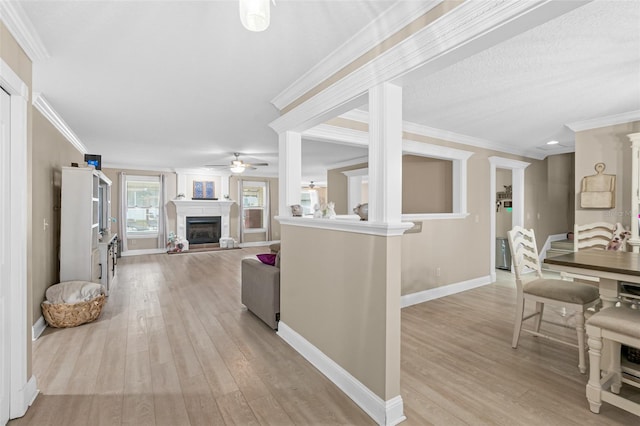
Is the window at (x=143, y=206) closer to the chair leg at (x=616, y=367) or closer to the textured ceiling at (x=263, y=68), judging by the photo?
the textured ceiling at (x=263, y=68)

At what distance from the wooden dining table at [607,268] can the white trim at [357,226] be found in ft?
4.42

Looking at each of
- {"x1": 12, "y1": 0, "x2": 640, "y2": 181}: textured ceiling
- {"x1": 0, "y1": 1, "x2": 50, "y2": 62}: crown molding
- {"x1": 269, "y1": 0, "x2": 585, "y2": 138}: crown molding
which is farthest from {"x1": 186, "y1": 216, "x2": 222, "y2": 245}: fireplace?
{"x1": 269, "y1": 0, "x2": 585, "y2": 138}: crown molding

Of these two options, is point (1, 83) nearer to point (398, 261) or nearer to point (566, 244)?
point (398, 261)

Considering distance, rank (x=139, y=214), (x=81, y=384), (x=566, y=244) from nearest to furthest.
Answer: (x=81, y=384) < (x=566, y=244) < (x=139, y=214)

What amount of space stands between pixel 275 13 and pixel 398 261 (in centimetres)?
164

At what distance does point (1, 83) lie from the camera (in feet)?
5.52

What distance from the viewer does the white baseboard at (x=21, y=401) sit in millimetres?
1857

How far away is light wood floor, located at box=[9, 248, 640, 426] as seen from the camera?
6.23 feet

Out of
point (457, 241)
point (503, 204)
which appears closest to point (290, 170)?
point (457, 241)

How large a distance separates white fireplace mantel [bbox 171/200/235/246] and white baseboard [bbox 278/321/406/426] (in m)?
7.11

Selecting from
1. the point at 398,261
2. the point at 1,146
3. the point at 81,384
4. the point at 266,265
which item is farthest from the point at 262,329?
the point at 1,146

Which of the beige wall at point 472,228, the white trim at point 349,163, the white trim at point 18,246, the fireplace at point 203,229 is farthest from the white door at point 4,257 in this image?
the fireplace at point 203,229

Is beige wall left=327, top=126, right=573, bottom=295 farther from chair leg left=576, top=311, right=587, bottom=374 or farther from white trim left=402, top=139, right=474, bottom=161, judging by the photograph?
chair leg left=576, top=311, right=587, bottom=374

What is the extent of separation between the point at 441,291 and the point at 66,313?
4.65 m
